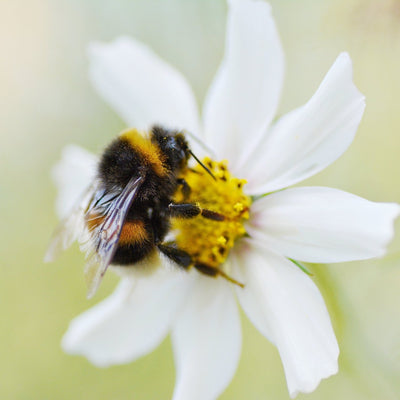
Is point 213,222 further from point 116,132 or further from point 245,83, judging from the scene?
point 116,132

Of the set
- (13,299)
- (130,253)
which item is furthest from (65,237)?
(13,299)

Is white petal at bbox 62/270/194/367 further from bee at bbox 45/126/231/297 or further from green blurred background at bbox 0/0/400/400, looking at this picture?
green blurred background at bbox 0/0/400/400

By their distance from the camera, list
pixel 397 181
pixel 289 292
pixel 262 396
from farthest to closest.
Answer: pixel 262 396 < pixel 397 181 < pixel 289 292

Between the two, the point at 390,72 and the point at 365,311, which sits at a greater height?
the point at 390,72

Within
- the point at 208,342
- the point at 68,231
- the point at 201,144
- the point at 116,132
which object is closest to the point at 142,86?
the point at 201,144

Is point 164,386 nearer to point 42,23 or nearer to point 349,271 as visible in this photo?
point 349,271

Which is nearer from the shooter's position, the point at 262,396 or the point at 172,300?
the point at 172,300


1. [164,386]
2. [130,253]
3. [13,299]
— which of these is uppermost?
[130,253]
